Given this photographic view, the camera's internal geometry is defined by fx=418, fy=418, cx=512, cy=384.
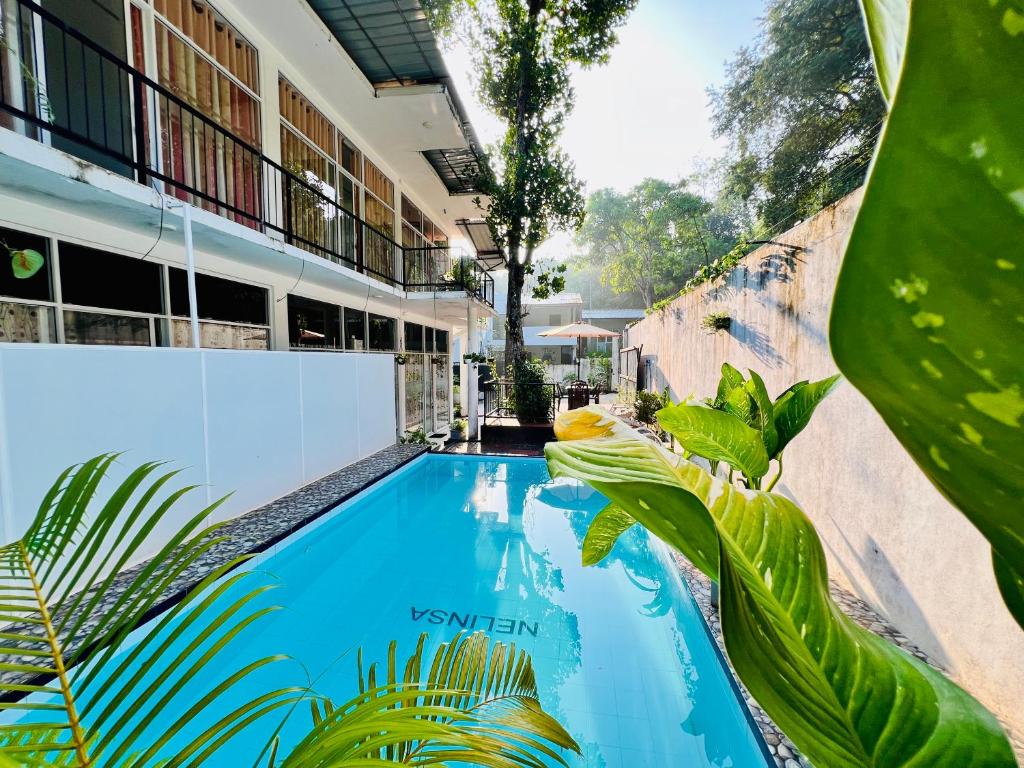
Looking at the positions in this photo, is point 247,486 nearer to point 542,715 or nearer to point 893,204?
point 542,715

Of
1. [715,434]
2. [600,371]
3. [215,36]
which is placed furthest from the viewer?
[600,371]

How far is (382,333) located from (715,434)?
8881mm

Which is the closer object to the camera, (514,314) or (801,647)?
(801,647)

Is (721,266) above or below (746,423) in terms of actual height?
above

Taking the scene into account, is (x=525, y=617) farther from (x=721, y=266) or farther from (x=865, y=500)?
(x=721, y=266)

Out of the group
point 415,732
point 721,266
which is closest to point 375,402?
point 721,266

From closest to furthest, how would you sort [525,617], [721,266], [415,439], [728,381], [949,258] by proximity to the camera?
[949,258]
[728,381]
[525,617]
[721,266]
[415,439]

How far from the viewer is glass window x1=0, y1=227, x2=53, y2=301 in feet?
11.7

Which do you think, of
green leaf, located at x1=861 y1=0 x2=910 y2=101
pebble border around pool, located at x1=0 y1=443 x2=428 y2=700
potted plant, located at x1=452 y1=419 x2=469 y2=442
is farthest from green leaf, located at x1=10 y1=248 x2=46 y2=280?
potted plant, located at x1=452 y1=419 x2=469 y2=442

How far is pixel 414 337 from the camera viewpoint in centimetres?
1155

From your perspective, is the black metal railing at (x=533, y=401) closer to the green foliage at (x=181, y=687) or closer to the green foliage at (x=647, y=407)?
the green foliage at (x=647, y=407)

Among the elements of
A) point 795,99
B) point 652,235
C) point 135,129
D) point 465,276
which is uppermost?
point 652,235

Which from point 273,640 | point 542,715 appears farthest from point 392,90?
point 542,715

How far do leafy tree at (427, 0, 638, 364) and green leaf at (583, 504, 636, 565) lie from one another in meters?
8.89
